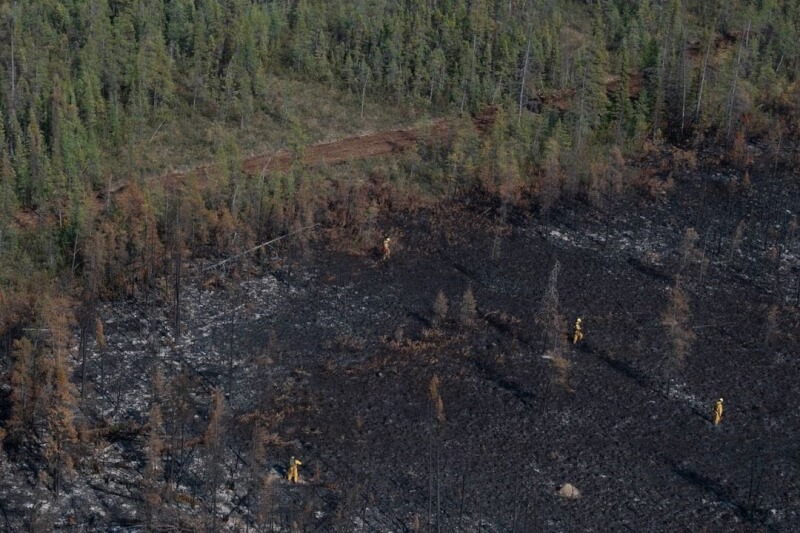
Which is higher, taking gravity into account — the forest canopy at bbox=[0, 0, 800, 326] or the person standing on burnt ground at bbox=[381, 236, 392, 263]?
the forest canopy at bbox=[0, 0, 800, 326]

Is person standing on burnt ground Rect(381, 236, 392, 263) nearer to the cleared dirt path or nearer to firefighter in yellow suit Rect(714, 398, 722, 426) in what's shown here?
the cleared dirt path

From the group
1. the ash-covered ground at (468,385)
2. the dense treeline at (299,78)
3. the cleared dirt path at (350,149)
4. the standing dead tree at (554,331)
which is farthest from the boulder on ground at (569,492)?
the cleared dirt path at (350,149)

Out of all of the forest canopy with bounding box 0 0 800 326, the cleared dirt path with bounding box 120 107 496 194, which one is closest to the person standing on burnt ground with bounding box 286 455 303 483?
the forest canopy with bounding box 0 0 800 326

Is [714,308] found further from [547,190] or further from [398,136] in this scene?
[398,136]

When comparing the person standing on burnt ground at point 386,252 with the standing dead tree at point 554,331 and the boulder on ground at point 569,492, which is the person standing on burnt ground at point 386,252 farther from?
the boulder on ground at point 569,492

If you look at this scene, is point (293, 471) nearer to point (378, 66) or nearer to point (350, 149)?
point (350, 149)

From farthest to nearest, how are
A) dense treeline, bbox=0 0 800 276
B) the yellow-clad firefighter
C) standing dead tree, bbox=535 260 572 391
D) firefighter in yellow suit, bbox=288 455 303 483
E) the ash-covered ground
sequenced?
dense treeline, bbox=0 0 800 276 → the yellow-clad firefighter → standing dead tree, bbox=535 260 572 391 → firefighter in yellow suit, bbox=288 455 303 483 → the ash-covered ground

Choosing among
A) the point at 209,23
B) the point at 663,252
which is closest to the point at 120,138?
the point at 209,23
